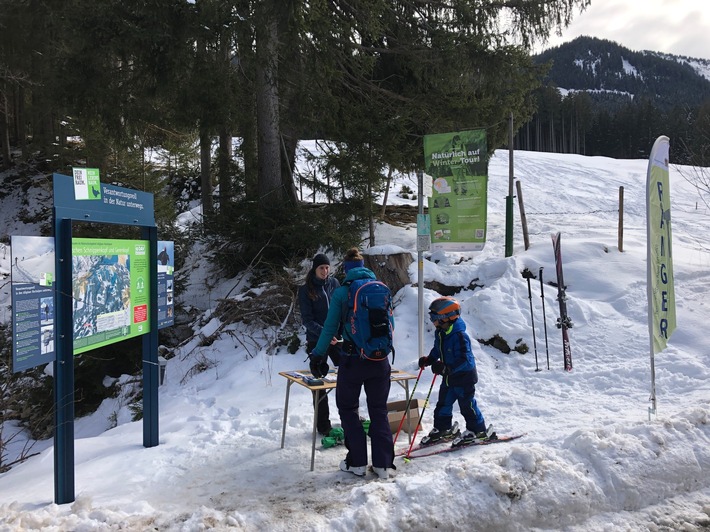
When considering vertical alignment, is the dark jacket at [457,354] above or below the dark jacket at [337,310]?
below

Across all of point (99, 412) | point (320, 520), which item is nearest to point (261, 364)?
point (99, 412)

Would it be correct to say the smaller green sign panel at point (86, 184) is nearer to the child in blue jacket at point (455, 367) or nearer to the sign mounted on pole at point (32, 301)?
the sign mounted on pole at point (32, 301)

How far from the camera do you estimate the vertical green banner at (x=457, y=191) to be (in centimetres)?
840

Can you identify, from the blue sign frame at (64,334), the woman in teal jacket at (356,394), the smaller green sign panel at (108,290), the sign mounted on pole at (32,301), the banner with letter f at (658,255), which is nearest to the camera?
the sign mounted on pole at (32,301)

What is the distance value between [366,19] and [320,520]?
8918 mm

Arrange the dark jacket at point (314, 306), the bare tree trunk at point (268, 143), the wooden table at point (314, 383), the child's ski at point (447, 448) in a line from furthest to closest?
the bare tree trunk at point (268, 143) < the dark jacket at point (314, 306) < the child's ski at point (447, 448) < the wooden table at point (314, 383)

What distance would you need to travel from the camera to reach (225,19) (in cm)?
929

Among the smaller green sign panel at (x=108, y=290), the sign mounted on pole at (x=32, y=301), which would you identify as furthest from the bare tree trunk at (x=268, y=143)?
the sign mounted on pole at (x=32, y=301)

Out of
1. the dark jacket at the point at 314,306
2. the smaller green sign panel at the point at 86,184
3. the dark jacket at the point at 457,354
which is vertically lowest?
the dark jacket at the point at 457,354

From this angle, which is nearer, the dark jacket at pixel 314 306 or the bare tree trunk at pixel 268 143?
the dark jacket at pixel 314 306

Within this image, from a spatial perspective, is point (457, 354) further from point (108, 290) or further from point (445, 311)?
point (108, 290)

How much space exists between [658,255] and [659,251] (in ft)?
0.23

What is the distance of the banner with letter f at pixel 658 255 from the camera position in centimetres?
557

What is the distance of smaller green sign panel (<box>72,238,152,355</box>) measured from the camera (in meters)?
4.27
